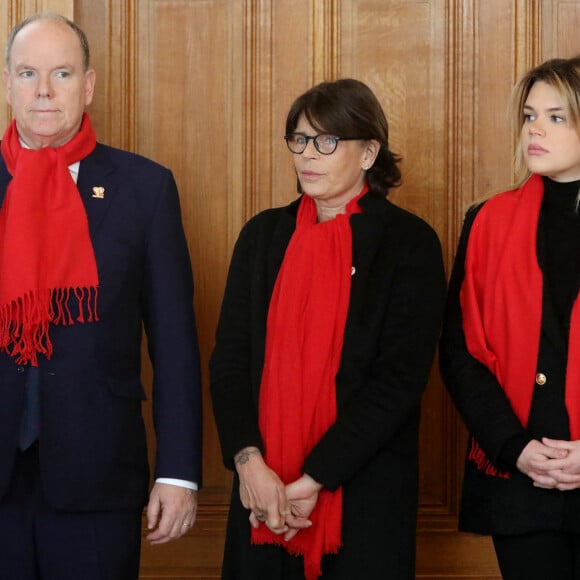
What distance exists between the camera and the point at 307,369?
97.6 inches

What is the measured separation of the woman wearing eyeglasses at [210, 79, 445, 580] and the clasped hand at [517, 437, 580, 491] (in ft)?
0.96

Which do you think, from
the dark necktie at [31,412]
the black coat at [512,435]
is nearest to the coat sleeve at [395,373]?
the black coat at [512,435]

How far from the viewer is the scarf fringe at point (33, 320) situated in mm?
2291

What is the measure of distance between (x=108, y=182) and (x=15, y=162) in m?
0.21

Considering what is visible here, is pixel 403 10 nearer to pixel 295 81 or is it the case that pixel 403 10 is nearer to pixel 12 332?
pixel 295 81

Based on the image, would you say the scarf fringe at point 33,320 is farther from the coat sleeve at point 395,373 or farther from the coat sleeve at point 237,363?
Answer: the coat sleeve at point 395,373

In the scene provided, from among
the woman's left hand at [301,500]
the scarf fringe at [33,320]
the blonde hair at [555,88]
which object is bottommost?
the woman's left hand at [301,500]

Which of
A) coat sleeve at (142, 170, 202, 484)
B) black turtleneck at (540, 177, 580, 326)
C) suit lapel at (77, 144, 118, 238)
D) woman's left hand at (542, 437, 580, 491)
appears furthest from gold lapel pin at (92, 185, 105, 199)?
woman's left hand at (542, 437, 580, 491)

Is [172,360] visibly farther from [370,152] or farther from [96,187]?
[370,152]

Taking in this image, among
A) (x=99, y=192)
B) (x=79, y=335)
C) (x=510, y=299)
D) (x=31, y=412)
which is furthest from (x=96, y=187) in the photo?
(x=510, y=299)

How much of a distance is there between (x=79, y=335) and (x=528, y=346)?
97 cm

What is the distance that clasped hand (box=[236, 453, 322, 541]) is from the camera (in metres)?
2.40

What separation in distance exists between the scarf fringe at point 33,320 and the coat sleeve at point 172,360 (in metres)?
0.15

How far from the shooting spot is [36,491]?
233 centimetres
